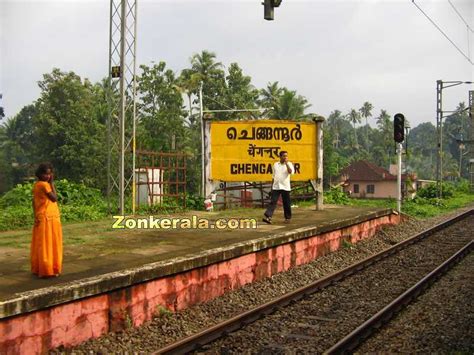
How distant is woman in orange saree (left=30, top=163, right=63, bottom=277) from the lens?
5684 millimetres

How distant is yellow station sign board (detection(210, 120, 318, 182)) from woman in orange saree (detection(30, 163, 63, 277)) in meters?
8.29

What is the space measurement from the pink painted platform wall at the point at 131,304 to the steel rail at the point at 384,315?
2168 millimetres

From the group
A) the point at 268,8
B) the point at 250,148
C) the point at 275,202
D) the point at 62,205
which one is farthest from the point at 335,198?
the point at 268,8

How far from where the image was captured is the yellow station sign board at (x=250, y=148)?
46.2 ft

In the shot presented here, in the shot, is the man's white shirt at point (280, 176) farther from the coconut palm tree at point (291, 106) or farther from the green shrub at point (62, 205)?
the coconut palm tree at point (291, 106)

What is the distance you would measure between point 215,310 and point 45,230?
2559 mm

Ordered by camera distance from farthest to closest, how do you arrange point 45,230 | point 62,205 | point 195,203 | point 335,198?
point 335,198, point 195,203, point 62,205, point 45,230

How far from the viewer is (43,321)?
5012 mm

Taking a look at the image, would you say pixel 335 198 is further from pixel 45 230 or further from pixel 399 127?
pixel 45 230

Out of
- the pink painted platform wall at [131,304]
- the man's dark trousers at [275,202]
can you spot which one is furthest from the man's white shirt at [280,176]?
the pink painted platform wall at [131,304]

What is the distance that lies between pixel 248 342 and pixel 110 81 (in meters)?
8.57

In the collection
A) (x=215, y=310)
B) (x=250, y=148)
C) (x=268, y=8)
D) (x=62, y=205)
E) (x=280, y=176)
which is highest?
(x=268, y=8)

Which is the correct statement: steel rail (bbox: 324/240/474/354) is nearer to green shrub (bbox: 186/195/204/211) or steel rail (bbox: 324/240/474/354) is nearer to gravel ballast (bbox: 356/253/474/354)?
gravel ballast (bbox: 356/253/474/354)

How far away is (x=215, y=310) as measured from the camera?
7.10m
